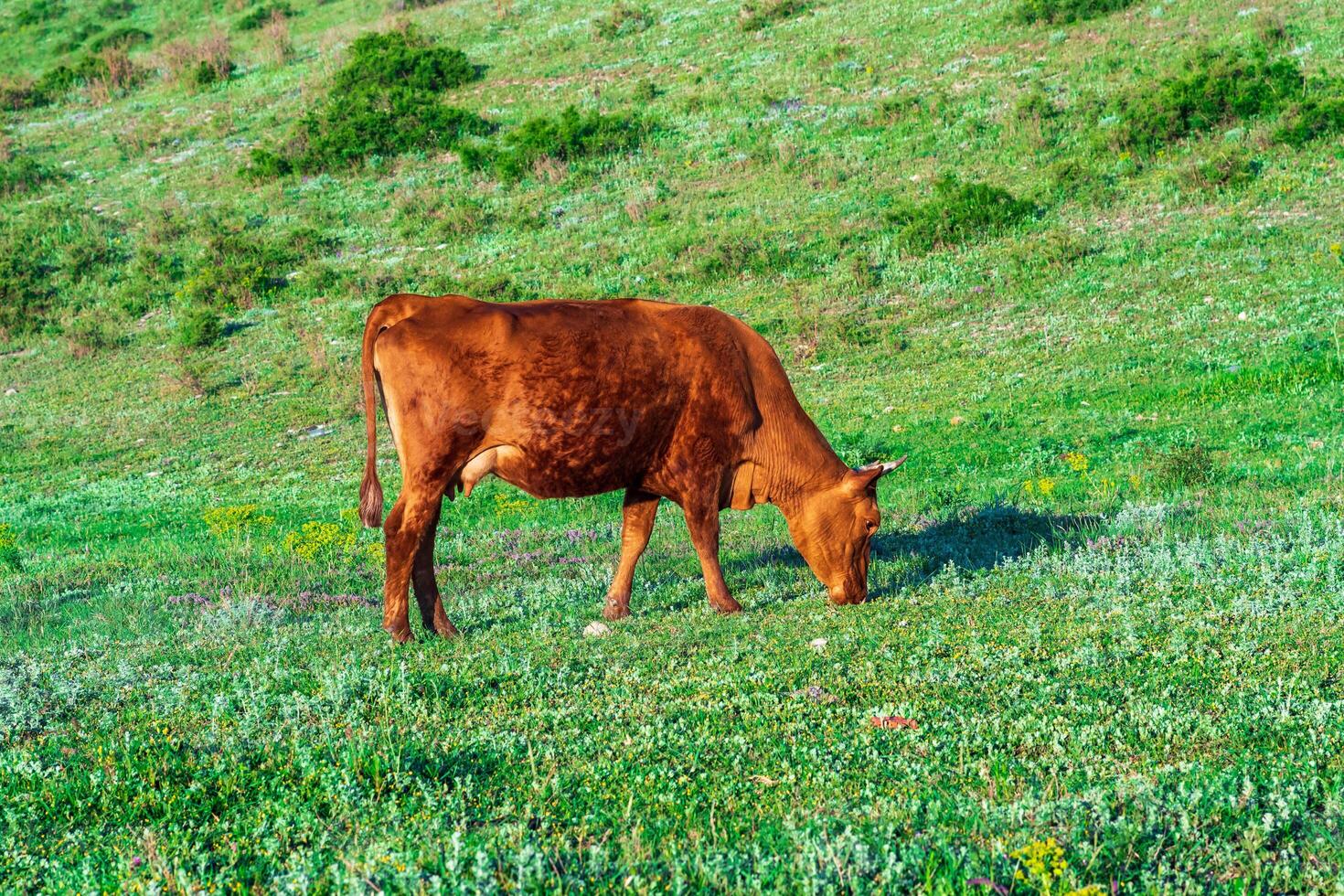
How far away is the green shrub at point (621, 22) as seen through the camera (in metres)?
38.1

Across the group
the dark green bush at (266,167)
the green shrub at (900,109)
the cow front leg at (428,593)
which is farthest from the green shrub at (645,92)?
the cow front leg at (428,593)

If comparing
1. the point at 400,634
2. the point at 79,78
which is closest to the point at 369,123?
the point at 79,78

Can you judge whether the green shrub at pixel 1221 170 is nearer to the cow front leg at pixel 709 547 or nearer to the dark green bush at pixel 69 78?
the cow front leg at pixel 709 547

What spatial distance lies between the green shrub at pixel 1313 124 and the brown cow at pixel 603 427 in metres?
18.5

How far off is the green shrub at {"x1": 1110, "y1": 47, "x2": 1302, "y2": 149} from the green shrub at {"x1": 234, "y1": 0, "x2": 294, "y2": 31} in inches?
1335

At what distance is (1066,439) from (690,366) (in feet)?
26.7

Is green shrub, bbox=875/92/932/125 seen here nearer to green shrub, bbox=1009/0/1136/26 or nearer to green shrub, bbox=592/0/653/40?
green shrub, bbox=1009/0/1136/26

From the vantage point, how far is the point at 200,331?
23.7 metres

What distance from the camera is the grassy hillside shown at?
4.75 m

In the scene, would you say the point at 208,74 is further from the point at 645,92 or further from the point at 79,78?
the point at 645,92

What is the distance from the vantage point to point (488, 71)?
3644 cm

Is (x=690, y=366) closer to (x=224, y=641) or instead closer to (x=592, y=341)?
(x=592, y=341)

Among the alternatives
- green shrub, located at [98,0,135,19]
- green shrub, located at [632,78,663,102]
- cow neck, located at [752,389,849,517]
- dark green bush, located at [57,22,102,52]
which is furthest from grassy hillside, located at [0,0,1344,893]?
green shrub, located at [98,0,135,19]

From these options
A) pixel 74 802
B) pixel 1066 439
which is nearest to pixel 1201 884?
pixel 74 802
